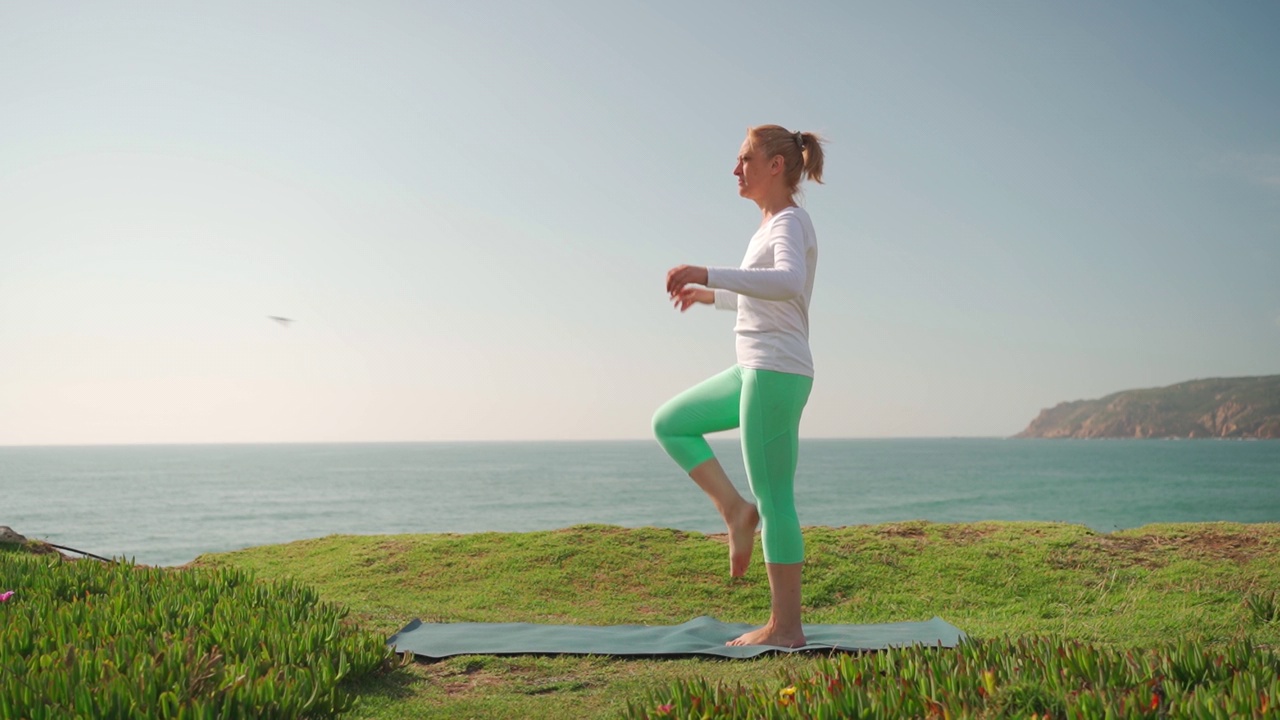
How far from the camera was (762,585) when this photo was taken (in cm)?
725

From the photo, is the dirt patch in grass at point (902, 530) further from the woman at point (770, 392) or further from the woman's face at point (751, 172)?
the woman's face at point (751, 172)

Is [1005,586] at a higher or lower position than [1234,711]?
lower

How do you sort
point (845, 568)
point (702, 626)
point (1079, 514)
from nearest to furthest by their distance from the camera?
1. point (702, 626)
2. point (845, 568)
3. point (1079, 514)

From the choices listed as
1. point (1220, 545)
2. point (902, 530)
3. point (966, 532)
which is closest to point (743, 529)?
point (902, 530)

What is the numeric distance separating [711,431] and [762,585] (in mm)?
3084

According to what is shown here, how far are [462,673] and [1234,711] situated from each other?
3043 mm

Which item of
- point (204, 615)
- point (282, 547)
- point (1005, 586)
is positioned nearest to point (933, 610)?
point (1005, 586)

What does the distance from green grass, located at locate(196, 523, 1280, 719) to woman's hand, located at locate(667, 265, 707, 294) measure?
1.67 meters

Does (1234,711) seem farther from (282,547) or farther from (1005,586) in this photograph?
(282,547)

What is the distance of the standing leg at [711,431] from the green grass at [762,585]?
0.63 meters

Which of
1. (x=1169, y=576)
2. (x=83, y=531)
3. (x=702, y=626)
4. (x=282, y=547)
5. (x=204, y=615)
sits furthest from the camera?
(x=83, y=531)

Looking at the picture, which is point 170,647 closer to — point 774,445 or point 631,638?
point 631,638

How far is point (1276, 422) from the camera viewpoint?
6895 inches

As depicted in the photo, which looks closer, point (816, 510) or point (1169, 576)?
point (1169, 576)
